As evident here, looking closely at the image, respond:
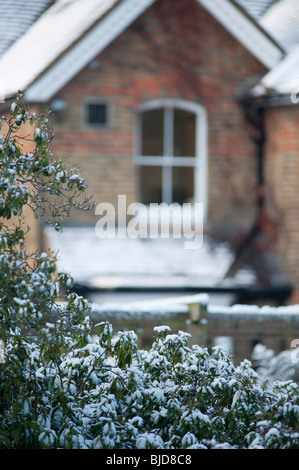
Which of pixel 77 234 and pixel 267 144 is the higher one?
pixel 267 144

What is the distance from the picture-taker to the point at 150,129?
10.9m

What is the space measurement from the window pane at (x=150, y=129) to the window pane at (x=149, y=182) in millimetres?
229

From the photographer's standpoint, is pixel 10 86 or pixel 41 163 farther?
pixel 10 86

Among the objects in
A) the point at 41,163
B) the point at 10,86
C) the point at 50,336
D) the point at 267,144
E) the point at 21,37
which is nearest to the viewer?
the point at 50,336

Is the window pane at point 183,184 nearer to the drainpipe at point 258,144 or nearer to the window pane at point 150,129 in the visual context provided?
the window pane at point 150,129

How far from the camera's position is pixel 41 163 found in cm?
418

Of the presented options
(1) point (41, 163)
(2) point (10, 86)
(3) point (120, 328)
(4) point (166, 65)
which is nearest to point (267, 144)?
(4) point (166, 65)

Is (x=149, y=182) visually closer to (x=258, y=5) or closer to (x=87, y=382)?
(x=258, y=5)

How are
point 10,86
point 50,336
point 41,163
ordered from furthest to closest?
point 10,86, point 41,163, point 50,336

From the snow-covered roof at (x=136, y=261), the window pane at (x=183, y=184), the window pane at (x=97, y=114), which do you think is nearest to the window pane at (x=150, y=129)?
the window pane at (x=183, y=184)

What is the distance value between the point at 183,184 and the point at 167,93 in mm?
1294

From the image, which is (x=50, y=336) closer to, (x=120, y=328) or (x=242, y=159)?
(x=120, y=328)

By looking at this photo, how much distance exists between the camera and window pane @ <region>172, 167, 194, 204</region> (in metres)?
11.0
